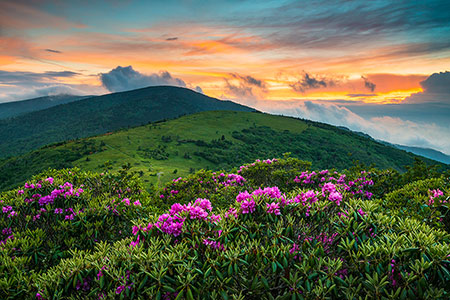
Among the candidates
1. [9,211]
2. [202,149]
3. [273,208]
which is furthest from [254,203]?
[202,149]

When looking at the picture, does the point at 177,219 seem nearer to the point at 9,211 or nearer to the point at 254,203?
the point at 254,203

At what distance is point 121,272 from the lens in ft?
9.61

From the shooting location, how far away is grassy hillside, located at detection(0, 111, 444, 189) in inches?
1754

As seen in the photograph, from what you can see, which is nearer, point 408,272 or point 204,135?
point 408,272

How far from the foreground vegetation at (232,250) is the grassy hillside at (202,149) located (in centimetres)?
2507

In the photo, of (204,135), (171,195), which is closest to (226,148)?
(204,135)

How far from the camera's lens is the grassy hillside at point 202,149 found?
146 feet

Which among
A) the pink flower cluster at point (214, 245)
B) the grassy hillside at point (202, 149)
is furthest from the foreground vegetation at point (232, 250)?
the grassy hillside at point (202, 149)

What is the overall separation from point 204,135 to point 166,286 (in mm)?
68953

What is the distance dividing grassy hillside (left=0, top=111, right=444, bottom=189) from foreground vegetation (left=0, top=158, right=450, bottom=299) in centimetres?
2507

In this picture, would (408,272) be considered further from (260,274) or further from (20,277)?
(20,277)

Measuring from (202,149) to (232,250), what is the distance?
56.4m

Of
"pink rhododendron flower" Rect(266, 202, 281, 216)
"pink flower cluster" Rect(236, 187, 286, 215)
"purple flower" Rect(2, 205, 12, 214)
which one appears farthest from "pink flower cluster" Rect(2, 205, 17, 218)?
"pink rhododendron flower" Rect(266, 202, 281, 216)

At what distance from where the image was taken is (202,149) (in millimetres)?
59125
